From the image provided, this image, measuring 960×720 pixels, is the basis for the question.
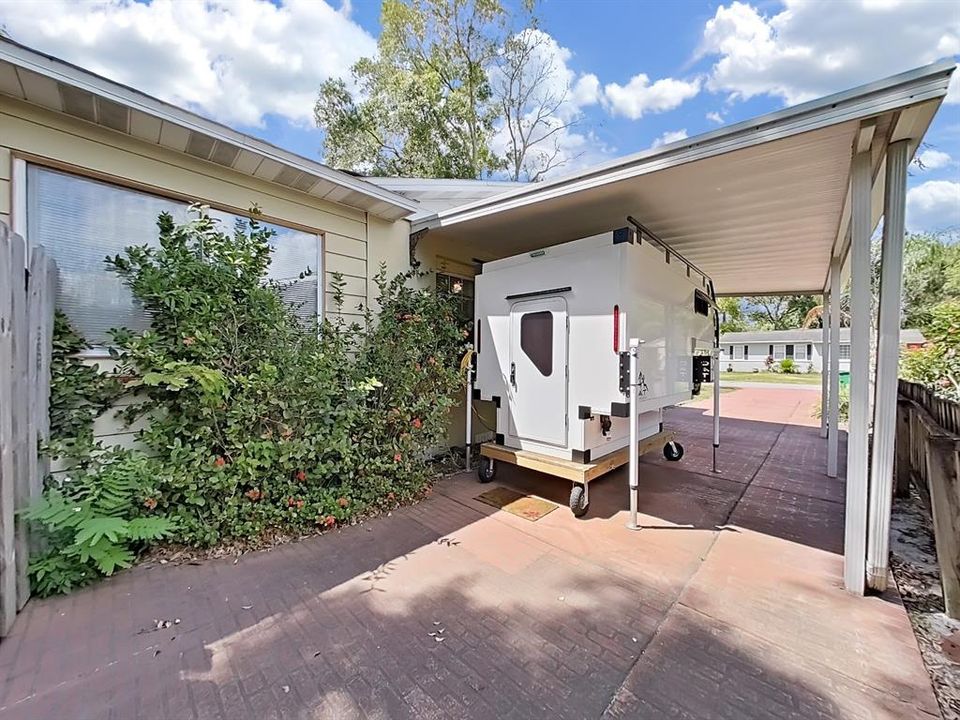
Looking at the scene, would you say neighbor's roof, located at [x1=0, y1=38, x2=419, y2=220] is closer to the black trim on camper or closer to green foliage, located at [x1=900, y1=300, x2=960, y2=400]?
the black trim on camper

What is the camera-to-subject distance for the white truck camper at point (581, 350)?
3496mm

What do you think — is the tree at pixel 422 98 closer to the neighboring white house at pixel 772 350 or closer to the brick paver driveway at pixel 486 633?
the brick paver driveway at pixel 486 633

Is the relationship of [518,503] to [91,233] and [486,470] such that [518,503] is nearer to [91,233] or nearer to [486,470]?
[486,470]

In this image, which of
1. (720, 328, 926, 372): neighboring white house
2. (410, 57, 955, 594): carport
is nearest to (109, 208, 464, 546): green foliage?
(410, 57, 955, 594): carport

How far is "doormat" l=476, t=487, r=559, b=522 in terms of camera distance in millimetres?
3785

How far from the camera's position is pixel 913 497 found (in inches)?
158

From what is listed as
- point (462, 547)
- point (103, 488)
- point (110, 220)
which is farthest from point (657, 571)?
point (110, 220)

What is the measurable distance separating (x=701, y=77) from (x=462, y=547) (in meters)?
14.5

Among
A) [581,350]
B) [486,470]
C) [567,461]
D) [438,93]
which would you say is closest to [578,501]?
[567,461]

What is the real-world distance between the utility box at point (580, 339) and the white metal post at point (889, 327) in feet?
4.90

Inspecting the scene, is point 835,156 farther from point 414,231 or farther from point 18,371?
point 18,371

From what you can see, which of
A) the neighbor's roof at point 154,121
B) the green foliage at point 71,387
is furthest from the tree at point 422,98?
the green foliage at point 71,387

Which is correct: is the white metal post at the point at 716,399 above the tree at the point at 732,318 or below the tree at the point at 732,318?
below

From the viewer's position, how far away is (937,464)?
8.15ft
